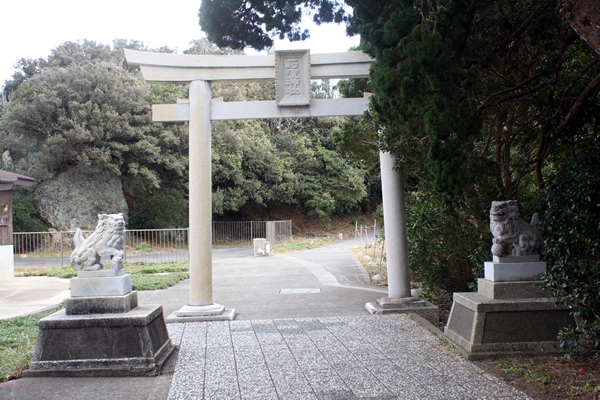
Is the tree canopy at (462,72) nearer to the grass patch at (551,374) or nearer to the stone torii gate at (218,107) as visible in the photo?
the stone torii gate at (218,107)

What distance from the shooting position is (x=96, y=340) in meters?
4.55

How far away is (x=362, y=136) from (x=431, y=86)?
4.38 m

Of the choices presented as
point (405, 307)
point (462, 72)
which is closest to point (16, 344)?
point (405, 307)

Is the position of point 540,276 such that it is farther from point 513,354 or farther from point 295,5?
point 295,5

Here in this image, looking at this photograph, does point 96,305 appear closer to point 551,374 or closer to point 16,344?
point 16,344

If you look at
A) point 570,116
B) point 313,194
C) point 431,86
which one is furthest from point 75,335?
point 313,194

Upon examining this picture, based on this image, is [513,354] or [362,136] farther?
[362,136]

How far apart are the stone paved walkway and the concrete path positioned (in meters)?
0.01

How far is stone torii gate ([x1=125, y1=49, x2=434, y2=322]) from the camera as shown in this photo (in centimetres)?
691

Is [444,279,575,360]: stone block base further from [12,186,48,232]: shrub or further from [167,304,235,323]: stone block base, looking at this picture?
[12,186,48,232]: shrub

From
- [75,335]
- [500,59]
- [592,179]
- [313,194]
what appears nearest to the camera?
[592,179]

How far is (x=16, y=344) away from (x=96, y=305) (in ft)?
5.78

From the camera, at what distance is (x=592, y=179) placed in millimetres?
4035

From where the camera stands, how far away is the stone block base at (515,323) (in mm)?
4652
